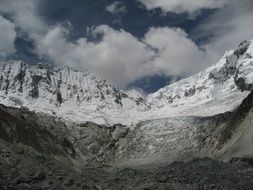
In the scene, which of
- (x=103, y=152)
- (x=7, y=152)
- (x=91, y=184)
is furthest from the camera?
(x=103, y=152)

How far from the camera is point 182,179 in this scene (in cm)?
3778

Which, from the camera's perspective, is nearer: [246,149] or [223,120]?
[246,149]

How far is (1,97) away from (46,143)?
256ft

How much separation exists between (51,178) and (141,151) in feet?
302

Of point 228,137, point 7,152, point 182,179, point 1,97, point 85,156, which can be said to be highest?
point 1,97

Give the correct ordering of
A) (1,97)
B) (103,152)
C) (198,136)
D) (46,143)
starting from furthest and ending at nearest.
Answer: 1. (1,97)
2. (103,152)
3. (198,136)
4. (46,143)

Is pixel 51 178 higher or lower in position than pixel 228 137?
lower

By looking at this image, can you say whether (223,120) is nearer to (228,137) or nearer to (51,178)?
(228,137)

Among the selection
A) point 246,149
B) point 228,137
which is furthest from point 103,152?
point 246,149

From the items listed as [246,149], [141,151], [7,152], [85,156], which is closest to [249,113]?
[246,149]

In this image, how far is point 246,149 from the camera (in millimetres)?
77438

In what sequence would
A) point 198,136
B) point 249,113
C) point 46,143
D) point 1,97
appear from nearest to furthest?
point 249,113 → point 46,143 → point 198,136 → point 1,97

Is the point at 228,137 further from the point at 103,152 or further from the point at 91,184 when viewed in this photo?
the point at 91,184

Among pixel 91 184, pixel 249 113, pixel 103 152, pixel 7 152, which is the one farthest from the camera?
pixel 103 152
